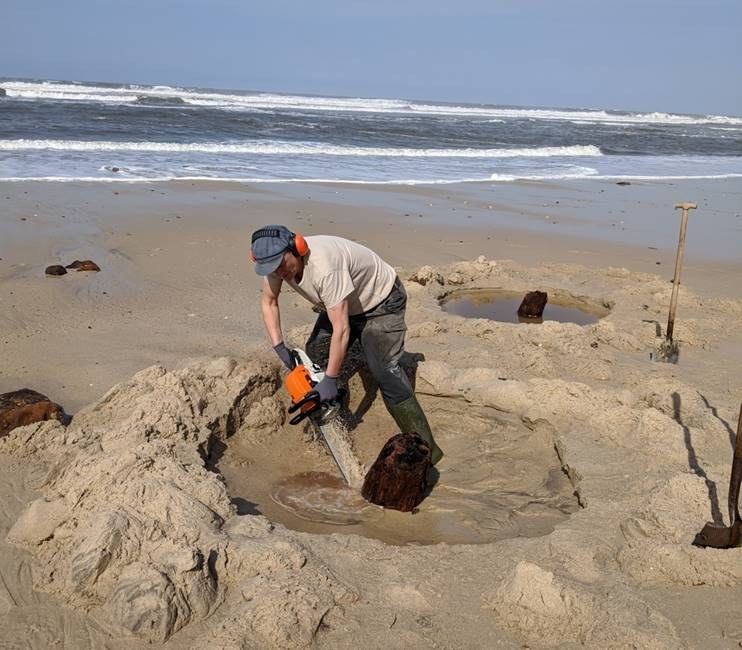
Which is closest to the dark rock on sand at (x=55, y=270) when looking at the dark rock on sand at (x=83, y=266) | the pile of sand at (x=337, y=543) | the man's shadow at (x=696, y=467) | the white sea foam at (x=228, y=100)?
the dark rock on sand at (x=83, y=266)

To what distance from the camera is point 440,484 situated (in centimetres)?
438

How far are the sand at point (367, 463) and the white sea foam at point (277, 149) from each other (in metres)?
10.2

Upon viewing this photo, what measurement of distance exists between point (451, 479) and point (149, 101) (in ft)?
123

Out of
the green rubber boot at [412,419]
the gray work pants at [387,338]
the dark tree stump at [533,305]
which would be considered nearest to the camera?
the gray work pants at [387,338]

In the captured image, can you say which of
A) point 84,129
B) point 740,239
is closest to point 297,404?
point 740,239

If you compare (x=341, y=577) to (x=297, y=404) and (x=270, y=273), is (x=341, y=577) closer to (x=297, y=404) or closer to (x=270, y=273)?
(x=297, y=404)

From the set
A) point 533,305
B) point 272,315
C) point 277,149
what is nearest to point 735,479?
point 272,315

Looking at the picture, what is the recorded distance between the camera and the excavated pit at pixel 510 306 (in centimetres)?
724

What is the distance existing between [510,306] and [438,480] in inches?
135

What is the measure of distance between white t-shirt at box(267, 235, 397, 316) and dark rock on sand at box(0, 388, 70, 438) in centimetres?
149

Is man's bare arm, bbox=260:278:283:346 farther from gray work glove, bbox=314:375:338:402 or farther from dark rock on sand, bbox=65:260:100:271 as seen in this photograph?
dark rock on sand, bbox=65:260:100:271

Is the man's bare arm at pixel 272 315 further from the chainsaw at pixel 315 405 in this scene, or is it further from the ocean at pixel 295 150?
the ocean at pixel 295 150

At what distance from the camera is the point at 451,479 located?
445cm

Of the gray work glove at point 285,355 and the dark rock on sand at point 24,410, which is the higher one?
the gray work glove at point 285,355
